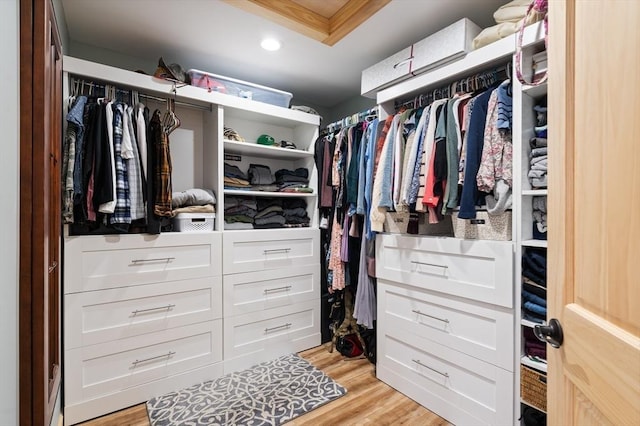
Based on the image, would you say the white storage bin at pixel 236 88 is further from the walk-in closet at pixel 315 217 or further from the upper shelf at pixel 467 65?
the upper shelf at pixel 467 65

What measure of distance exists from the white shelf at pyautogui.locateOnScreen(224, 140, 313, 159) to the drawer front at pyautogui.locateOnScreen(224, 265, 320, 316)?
0.95 metres

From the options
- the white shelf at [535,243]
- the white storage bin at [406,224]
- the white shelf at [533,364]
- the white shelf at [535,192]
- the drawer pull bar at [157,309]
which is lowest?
the white shelf at [533,364]

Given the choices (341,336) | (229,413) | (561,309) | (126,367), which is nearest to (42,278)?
(126,367)

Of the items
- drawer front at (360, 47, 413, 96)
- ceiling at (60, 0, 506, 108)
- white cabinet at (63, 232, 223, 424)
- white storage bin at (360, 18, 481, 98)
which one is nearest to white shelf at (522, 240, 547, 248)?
white storage bin at (360, 18, 481, 98)

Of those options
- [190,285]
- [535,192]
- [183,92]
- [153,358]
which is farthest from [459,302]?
[183,92]

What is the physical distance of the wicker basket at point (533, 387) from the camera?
136 centimetres

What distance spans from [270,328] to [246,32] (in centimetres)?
207

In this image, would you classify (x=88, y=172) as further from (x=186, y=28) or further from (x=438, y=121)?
(x=438, y=121)

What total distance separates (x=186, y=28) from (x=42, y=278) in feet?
5.35

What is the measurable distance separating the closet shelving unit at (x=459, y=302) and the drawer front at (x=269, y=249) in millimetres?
697

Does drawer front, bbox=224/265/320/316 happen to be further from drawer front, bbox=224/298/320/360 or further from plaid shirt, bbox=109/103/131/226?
plaid shirt, bbox=109/103/131/226

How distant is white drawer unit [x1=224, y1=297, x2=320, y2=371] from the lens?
7.41 ft

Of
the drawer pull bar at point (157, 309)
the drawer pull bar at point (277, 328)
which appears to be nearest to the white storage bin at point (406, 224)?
the drawer pull bar at point (277, 328)

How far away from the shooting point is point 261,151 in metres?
2.61
